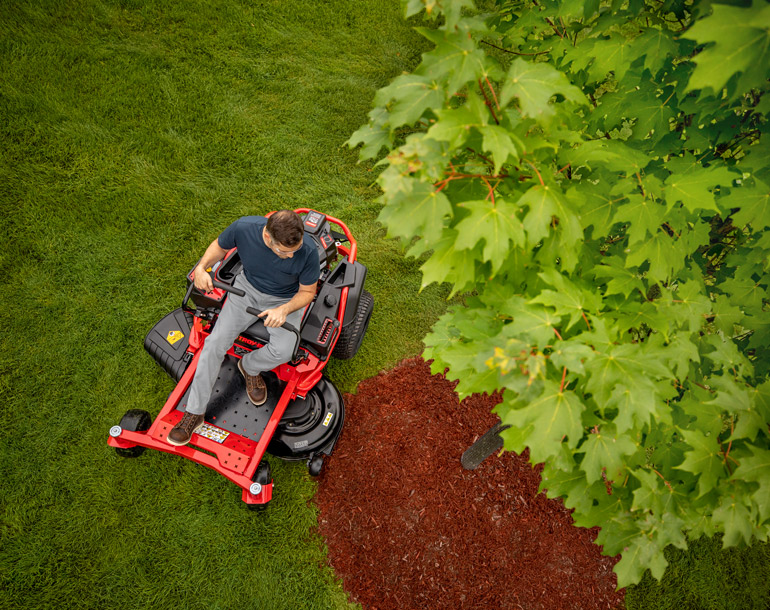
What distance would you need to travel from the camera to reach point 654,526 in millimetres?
2201

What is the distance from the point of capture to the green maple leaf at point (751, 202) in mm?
2443

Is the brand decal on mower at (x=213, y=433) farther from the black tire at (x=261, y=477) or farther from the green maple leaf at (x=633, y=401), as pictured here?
the green maple leaf at (x=633, y=401)

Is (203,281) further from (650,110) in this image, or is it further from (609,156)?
(650,110)

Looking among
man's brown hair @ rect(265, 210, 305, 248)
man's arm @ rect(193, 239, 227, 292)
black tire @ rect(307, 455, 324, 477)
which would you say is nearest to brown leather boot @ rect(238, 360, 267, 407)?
black tire @ rect(307, 455, 324, 477)

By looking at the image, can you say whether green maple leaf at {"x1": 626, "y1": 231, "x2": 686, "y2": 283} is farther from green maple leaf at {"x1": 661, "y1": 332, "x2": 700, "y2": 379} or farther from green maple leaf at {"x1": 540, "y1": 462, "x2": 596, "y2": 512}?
green maple leaf at {"x1": 540, "y1": 462, "x2": 596, "y2": 512}

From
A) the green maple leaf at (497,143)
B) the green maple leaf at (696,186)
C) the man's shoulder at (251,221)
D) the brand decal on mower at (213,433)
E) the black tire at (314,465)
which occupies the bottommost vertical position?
the black tire at (314,465)

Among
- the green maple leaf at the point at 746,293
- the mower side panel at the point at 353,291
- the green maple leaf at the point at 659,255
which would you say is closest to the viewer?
the green maple leaf at the point at 659,255

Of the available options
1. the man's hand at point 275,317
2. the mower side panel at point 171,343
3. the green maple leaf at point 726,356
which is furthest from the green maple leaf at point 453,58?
the mower side panel at point 171,343

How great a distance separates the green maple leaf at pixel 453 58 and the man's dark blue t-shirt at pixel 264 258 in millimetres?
2025

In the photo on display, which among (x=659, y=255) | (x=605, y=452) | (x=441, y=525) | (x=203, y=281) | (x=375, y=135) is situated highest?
(x=375, y=135)

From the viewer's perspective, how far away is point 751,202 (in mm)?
2469

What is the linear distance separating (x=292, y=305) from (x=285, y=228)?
704 mm

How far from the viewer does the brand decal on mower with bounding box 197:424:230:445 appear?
161 inches

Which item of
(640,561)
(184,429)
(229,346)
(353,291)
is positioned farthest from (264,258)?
(640,561)
